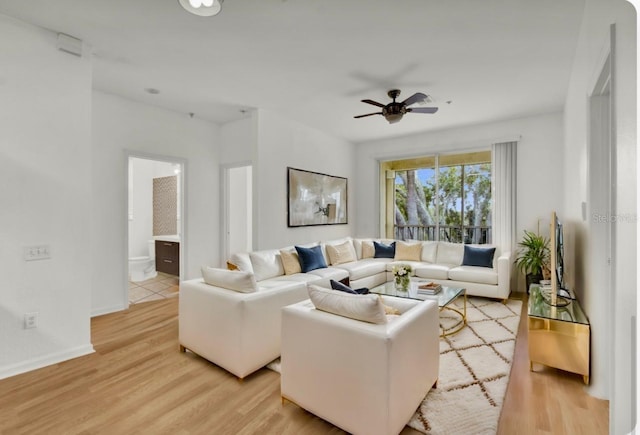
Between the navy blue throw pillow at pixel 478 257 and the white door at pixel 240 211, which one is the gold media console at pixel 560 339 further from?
the white door at pixel 240 211

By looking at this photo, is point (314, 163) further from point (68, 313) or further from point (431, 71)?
point (68, 313)

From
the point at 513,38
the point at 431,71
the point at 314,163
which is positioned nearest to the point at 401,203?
the point at 314,163

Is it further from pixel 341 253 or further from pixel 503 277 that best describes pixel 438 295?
pixel 341 253

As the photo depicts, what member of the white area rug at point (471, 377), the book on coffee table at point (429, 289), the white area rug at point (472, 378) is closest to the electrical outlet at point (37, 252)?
the white area rug at point (471, 377)

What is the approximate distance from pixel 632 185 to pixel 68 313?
12.5ft

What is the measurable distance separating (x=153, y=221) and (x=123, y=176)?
291 cm

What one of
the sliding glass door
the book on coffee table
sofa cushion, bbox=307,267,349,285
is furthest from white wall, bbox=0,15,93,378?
the sliding glass door

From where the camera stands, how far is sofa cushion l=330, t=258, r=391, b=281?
4.69 meters

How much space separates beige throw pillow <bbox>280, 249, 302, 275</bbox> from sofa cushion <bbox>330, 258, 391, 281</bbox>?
2.61 feet

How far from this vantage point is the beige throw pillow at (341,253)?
5.01 m

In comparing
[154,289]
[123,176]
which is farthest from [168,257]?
[123,176]

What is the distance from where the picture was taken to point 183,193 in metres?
4.85

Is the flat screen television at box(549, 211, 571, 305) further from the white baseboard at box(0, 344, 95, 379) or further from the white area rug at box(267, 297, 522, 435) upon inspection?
the white baseboard at box(0, 344, 95, 379)

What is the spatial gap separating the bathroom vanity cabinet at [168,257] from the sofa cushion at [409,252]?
3949mm
